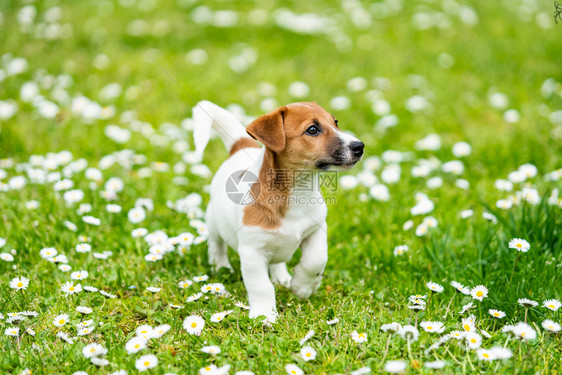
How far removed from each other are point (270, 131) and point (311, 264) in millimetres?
755

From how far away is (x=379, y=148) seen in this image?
529 cm

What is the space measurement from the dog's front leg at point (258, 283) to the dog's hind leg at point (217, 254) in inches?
22.6

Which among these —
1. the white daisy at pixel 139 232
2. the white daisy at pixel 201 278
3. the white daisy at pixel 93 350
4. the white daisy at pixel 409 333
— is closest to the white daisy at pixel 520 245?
the white daisy at pixel 409 333

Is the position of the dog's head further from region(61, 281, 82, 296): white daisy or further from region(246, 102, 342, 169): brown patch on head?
region(61, 281, 82, 296): white daisy

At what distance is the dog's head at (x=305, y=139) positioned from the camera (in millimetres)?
2906

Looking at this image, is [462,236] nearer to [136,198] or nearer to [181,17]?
[136,198]

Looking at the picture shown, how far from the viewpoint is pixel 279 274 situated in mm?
3525

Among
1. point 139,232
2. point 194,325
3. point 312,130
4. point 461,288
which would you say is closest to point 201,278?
point 194,325

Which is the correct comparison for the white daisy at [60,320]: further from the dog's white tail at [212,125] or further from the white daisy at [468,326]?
the white daisy at [468,326]

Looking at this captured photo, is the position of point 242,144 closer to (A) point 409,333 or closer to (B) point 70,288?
(B) point 70,288

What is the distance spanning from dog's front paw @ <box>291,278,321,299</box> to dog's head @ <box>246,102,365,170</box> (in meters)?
0.67

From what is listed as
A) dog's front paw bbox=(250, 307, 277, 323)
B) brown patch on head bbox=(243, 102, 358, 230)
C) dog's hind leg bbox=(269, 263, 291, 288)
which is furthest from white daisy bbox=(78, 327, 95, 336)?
dog's hind leg bbox=(269, 263, 291, 288)

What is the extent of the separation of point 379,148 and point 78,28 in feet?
15.2

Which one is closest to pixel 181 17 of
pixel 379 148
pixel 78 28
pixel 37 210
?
pixel 78 28
